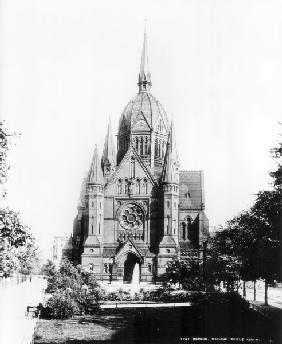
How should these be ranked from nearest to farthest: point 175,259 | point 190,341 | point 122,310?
point 190,341, point 122,310, point 175,259

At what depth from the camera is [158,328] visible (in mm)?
21094

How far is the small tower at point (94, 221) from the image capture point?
61.2 m

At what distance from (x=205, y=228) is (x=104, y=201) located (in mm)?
14245

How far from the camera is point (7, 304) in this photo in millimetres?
30906

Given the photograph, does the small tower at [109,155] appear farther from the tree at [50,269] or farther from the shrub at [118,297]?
the shrub at [118,297]

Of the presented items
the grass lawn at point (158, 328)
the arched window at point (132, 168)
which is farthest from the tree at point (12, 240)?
the arched window at point (132, 168)

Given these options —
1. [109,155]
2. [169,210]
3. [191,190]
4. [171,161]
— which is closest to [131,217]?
[169,210]

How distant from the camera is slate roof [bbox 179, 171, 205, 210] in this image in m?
68.1

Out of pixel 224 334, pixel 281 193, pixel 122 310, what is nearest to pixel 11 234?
pixel 224 334

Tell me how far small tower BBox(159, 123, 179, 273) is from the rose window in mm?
3376

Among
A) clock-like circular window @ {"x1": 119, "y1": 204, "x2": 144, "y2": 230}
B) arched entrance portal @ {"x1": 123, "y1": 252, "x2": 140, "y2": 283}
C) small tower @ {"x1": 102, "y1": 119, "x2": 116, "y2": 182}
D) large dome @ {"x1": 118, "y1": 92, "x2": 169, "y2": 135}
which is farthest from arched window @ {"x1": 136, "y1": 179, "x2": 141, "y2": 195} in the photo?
small tower @ {"x1": 102, "y1": 119, "x2": 116, "y2": 182}

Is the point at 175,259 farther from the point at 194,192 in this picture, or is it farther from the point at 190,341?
the point at 190,341

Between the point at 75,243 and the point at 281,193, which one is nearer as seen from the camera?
the point at 281,193

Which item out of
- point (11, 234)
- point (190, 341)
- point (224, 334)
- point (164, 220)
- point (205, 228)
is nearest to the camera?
point (11, 234)
